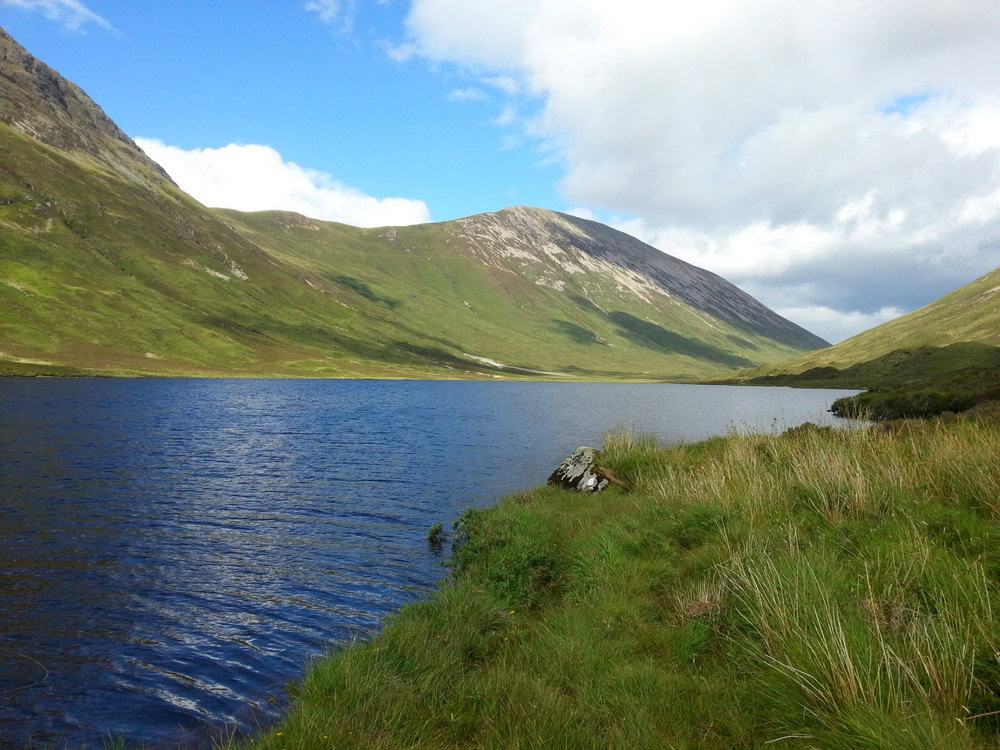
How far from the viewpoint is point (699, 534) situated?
13352 millimetres

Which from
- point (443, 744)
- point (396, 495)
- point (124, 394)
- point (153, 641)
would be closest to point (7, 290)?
point (124, 394)

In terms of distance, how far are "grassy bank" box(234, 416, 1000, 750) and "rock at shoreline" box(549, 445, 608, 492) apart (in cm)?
891

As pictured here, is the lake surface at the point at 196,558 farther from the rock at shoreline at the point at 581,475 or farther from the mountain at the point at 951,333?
the mountain at the point at 951,333

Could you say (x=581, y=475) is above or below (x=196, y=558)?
above

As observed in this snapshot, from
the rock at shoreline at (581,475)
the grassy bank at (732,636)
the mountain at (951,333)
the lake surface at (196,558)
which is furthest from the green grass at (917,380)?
the grassy bank at (732,636)

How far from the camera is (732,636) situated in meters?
8.71

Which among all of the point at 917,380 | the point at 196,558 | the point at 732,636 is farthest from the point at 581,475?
the point at 917,380

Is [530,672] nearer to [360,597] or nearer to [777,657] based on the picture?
[777,657]

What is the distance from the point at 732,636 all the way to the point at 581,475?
16.7 meters

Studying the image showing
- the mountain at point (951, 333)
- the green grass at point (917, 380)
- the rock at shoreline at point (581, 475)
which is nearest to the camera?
the rock at shoreline at point (581, 475)

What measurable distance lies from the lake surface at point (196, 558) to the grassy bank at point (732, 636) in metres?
3.65

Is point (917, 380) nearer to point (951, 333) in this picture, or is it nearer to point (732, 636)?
point (951, 333)

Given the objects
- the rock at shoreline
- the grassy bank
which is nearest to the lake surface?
the grassy bank

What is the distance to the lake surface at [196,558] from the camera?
1101 cm
